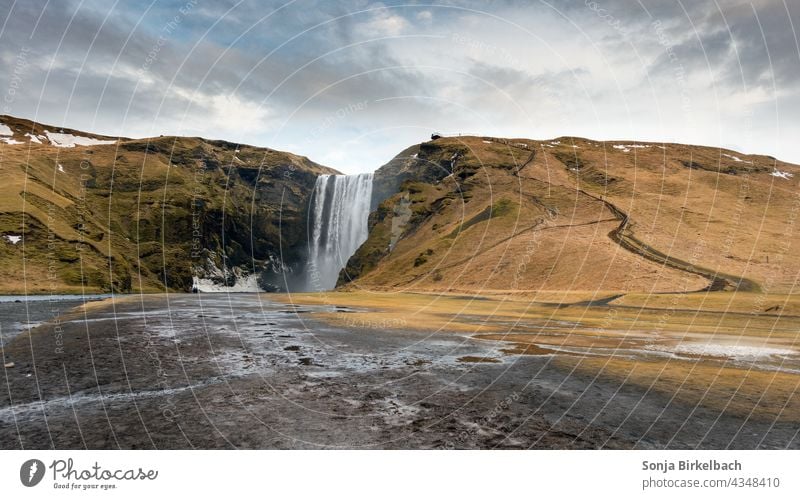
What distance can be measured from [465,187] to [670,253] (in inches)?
2339

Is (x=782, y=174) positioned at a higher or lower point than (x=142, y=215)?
higher

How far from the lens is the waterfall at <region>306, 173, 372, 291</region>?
144m

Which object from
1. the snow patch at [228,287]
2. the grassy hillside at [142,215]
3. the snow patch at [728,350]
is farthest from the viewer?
the snow patch at [228,287]

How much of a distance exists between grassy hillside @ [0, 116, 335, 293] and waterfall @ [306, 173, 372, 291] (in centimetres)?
1434

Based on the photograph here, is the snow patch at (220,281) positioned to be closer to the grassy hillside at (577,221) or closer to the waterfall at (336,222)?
the waterfall at (336,222)

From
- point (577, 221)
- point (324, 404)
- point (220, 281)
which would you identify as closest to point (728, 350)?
point (324, 404)

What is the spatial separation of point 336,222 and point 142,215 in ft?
198

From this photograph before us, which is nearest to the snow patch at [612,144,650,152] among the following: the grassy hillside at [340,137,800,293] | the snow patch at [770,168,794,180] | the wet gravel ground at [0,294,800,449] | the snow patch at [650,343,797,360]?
the grassy hillside at [340,137,800,293]

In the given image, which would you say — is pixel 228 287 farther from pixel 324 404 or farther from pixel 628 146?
pixel 628 146

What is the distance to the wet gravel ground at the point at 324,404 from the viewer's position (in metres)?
8.80

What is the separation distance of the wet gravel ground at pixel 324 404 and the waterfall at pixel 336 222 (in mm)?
124224

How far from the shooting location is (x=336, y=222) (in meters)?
149

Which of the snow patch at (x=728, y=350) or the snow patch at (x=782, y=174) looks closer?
the snow patch at (x=728, y=350)

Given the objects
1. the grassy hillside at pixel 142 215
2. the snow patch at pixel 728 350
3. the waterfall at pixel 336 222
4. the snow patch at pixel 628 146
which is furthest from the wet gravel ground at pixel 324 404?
the snow patch at pixel 628 146
